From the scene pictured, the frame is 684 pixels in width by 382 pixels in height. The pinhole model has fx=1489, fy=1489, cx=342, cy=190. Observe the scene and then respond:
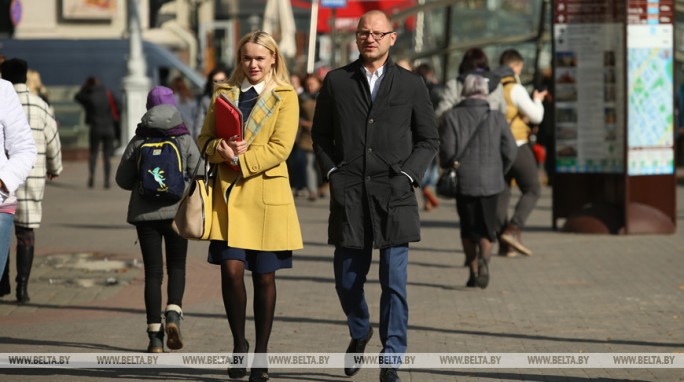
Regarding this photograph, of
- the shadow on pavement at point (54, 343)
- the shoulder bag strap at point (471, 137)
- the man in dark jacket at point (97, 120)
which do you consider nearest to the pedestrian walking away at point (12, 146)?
the shadow on pavement at point (54, 343)

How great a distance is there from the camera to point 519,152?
1247 cm

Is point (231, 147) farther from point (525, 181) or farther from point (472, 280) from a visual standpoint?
point (525, 181)

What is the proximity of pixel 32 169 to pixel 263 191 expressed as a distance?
329 centimetres

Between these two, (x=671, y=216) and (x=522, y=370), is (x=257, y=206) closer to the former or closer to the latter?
Result: (x=522, y=370)

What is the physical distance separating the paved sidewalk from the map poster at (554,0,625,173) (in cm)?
86

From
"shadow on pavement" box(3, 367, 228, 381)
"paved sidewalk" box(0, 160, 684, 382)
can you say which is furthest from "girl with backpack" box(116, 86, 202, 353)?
"shadow on pavement" box(3, 367, 228, 381)

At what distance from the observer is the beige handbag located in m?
6.85

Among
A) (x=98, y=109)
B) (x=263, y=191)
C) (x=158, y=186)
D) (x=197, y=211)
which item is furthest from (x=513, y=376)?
(x=98, y=109)

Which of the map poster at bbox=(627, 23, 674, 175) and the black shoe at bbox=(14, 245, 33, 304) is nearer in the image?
the black shoe at bbox=(14, 245, 33, 304)

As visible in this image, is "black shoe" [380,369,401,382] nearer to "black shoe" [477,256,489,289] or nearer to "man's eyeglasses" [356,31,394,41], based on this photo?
"man's eyeglasses" [356,31,394,41]

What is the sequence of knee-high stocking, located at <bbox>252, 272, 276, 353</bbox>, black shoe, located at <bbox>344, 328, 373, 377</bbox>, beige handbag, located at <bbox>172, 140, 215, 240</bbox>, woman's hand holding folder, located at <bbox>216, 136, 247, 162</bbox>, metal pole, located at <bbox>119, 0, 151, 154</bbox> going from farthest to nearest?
1. metal pole, located at <bbox>119, 0, 151, 154</bbox>
2. black shoe, located at <bbox>344, 328, 373, 377</bbox>
3. knee-high stocking, located at <bbox>252, 272, 276, 353</bbox>
4. beige handbag, located at <bbox>172, 140, 215, 240</bbox>
5. woman's hand holding folder, located at <bbox>216, 136, 247, 162</bbox>

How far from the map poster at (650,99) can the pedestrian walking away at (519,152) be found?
163 cm

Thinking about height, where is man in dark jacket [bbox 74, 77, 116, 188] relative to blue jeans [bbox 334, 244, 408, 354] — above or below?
above

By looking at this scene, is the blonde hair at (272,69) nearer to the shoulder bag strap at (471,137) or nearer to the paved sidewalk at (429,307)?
the paved sidewalk at (429,307)
